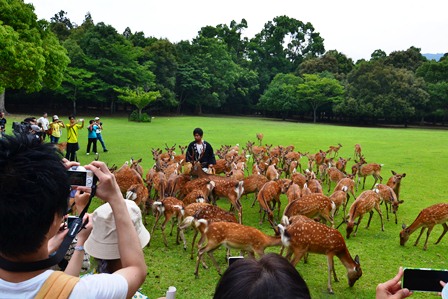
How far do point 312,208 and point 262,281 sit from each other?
17.1 feet

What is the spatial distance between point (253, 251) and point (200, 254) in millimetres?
698

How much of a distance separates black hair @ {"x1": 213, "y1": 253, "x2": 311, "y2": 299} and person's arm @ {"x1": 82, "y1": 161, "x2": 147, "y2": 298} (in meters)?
0.39

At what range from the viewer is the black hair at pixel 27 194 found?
136 centimetres

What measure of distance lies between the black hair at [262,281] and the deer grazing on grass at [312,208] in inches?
193

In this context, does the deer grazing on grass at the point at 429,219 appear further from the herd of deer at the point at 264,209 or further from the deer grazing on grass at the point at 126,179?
the deer grazing on grass at the point at 126,179

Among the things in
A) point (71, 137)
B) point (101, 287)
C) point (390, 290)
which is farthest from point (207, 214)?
point (71, 137)

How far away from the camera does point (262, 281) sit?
125 centimetres

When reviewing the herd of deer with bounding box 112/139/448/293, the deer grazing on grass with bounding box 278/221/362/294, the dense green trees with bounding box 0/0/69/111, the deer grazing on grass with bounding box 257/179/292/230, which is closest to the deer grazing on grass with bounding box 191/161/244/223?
the herd of deer with bounding box 112/139/448/293

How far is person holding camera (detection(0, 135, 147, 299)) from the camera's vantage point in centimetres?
132

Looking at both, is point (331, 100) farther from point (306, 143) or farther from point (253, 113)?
point (306, 143)

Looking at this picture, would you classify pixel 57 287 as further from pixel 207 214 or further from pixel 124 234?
pixel 207 214

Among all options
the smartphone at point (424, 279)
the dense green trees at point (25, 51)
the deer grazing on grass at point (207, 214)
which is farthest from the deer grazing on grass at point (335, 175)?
the dense green trees at point (25, 51)

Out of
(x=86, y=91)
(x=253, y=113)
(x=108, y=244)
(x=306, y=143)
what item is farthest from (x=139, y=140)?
(x=253, y=113)

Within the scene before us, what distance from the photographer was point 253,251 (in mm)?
4820
